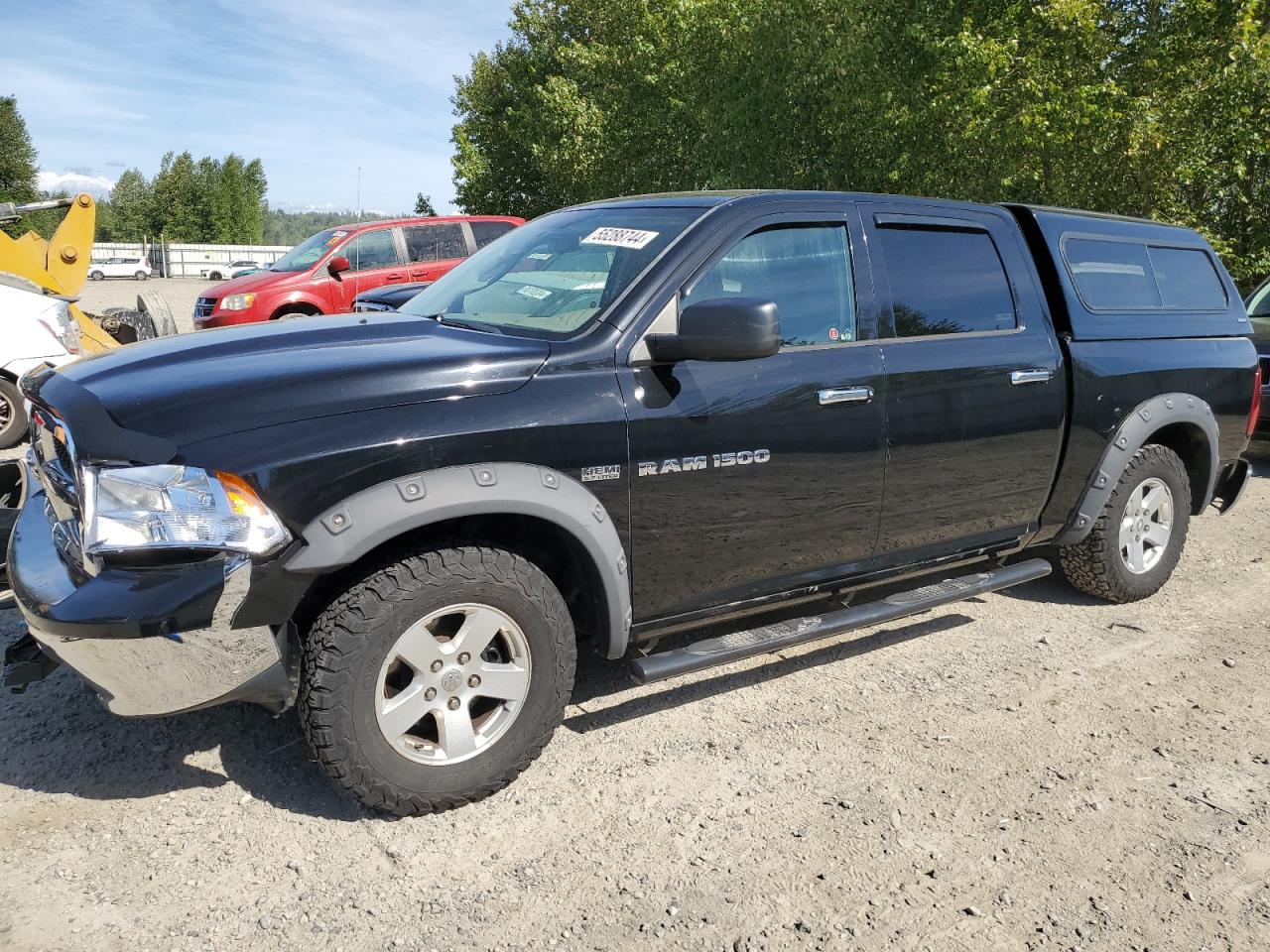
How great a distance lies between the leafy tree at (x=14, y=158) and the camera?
215ft

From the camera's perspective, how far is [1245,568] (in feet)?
19.0

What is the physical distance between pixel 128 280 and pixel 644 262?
189ft

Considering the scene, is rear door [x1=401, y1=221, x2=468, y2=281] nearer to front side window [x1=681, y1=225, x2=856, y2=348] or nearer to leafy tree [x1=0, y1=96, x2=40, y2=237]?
front side window [x1=681, y1=225, x2=856, y2=348]

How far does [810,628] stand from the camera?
3.71 metres

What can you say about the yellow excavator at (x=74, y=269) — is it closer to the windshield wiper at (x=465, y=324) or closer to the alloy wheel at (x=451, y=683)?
the windshield wiper at (x=465, y=324)

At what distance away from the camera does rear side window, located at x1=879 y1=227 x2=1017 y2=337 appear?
3.99 meters

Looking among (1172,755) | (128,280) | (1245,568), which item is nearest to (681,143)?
(1245,568)

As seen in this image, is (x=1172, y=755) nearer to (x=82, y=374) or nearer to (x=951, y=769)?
(x=951, y=769)

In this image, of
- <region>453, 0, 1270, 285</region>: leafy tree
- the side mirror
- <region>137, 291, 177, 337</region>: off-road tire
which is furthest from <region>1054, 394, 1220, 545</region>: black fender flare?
<region>453, 0, 1270, 285</region>: leafy tree

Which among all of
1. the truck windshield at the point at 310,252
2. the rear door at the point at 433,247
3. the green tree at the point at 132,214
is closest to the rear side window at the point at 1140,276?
the rear door at the point at 433,247

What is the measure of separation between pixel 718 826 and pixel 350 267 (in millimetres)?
9985

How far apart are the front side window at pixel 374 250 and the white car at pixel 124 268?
48404 millimetres

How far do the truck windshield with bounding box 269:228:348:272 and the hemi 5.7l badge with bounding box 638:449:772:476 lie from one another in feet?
33.3

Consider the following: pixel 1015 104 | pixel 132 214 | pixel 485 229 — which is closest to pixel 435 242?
pixel 485 229
